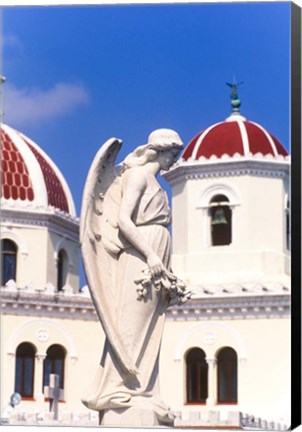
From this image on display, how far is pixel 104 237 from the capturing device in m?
13.1

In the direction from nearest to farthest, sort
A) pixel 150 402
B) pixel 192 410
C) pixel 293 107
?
1. pixel 150 402
2. pixel 293 107
3. pixel 192 410

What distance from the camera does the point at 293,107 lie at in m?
13.7

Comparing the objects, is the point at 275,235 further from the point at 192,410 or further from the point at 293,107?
the point at 293,107

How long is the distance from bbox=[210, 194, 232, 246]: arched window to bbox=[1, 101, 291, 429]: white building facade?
3 cm

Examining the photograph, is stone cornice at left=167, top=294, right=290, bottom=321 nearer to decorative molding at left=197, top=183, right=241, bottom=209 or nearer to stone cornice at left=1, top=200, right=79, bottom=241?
decorative molding at left=197, top=183, right=241, bottom=209

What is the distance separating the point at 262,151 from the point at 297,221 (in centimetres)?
2786

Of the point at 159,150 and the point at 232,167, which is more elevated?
the point at 232,167

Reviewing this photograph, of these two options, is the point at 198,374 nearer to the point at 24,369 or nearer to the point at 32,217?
the point at 24,369

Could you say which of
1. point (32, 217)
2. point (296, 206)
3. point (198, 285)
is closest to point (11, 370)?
point (32, 217)

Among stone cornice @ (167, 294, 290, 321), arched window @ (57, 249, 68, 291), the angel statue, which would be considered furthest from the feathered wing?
arched window @ (57, 249, 68, 291)

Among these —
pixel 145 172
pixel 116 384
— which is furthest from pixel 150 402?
pixel 145 172

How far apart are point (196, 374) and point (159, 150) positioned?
28.6m

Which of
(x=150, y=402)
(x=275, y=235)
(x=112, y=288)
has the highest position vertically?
(x=275, y=235)

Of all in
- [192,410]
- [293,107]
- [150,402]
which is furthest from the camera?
[192,410]
